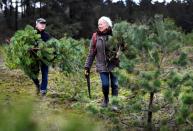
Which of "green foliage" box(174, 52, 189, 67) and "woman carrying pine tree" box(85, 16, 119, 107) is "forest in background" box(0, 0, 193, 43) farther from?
"green foliage" box(174, 52, 189, 67)

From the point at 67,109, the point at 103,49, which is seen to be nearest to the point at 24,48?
the point at 67,109

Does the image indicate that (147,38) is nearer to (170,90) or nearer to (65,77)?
(170,90)

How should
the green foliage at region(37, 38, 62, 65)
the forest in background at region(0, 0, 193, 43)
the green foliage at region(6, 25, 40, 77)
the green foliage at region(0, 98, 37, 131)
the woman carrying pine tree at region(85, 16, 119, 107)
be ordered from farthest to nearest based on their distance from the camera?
the forest in background at region(0, 0, 193, 43) → the green foliage at region(6, 25, 40, 77) → the green foliage at region(37, 38, 62, 65) → the woman carrying pine tree at region(85, 16, 119, 107) → the green foliage at region(0, 98, 37, 131)

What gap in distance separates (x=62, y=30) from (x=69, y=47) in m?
24.5

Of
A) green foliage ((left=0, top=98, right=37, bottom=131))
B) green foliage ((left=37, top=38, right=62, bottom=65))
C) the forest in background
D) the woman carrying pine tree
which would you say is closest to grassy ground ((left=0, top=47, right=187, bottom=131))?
green foliage ((left=0, top=98, right=37, bottom=131))

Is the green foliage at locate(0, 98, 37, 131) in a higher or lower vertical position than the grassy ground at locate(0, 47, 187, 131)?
higher

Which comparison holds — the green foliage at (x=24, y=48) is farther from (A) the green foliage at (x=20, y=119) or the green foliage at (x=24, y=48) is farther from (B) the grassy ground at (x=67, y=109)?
(A) the green foliage at (x=20, y=119)

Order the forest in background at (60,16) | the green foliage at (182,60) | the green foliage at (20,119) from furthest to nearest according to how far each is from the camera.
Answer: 1. the forest in background at (60,16)
2. the green foliage at (182,60)
3. the green foliage at (20,119)

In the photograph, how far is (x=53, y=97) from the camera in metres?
10.9

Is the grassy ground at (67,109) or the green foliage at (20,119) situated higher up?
the green foliage at (20,119)

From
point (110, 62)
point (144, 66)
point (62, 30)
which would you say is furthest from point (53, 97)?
point (62, 30)

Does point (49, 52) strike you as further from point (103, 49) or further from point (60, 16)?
point (60, 16)

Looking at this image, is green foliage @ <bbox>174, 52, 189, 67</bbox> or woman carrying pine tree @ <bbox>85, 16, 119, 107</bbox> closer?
green foliage @ <bbox>174, 52, 189, 67</bbox>

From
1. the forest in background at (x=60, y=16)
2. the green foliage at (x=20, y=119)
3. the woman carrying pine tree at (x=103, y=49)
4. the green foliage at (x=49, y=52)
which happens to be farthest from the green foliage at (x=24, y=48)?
the forest in background at (x=60, y=16)
